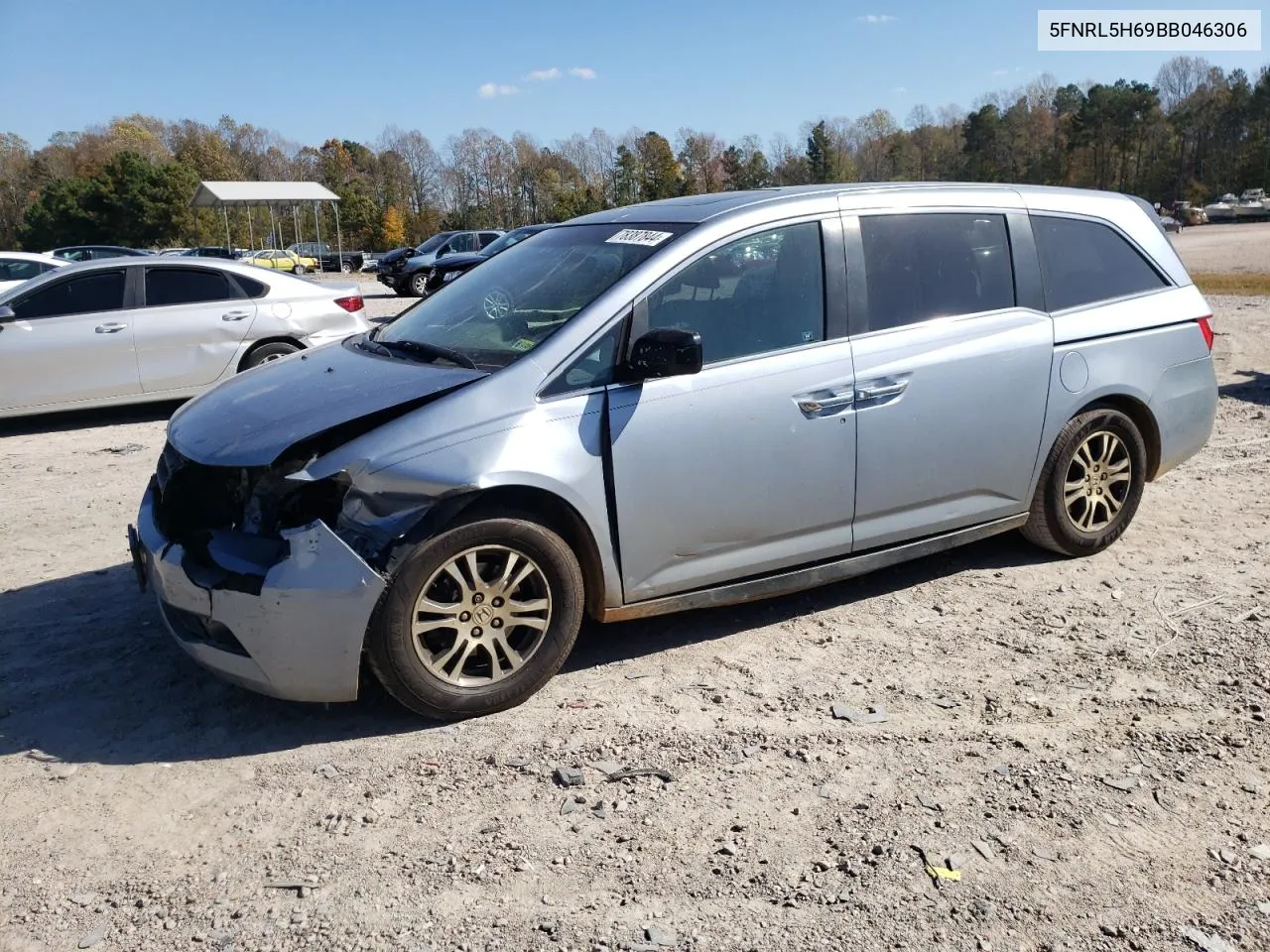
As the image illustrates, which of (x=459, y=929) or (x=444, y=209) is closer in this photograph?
(x=459, y=929)

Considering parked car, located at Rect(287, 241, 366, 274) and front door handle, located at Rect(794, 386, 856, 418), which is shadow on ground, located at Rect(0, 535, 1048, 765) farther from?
parked car, located at Rect(287, 241, 366, 274)

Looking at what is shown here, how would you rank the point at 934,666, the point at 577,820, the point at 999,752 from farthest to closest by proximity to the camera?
the point at 934,666 < the point at 999,752 < the point at 577,820

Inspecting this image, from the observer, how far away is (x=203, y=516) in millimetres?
3871

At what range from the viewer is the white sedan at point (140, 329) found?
9.30 meters

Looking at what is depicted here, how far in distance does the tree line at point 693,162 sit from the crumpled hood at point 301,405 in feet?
187

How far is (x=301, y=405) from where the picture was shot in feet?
13.0

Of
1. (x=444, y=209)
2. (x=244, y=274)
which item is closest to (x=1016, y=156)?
(x=444, y=209)

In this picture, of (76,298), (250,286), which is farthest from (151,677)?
(250,286)

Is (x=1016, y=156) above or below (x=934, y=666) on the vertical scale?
above

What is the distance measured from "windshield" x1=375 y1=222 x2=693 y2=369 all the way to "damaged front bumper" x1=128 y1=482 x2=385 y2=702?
99 cm

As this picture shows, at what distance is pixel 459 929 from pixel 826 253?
3.05 m

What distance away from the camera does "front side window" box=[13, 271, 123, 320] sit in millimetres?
9359

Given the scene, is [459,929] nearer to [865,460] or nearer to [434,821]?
[434,821]

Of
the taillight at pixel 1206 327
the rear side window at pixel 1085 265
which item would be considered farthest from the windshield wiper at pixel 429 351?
the taillight at pixel 1206 327
